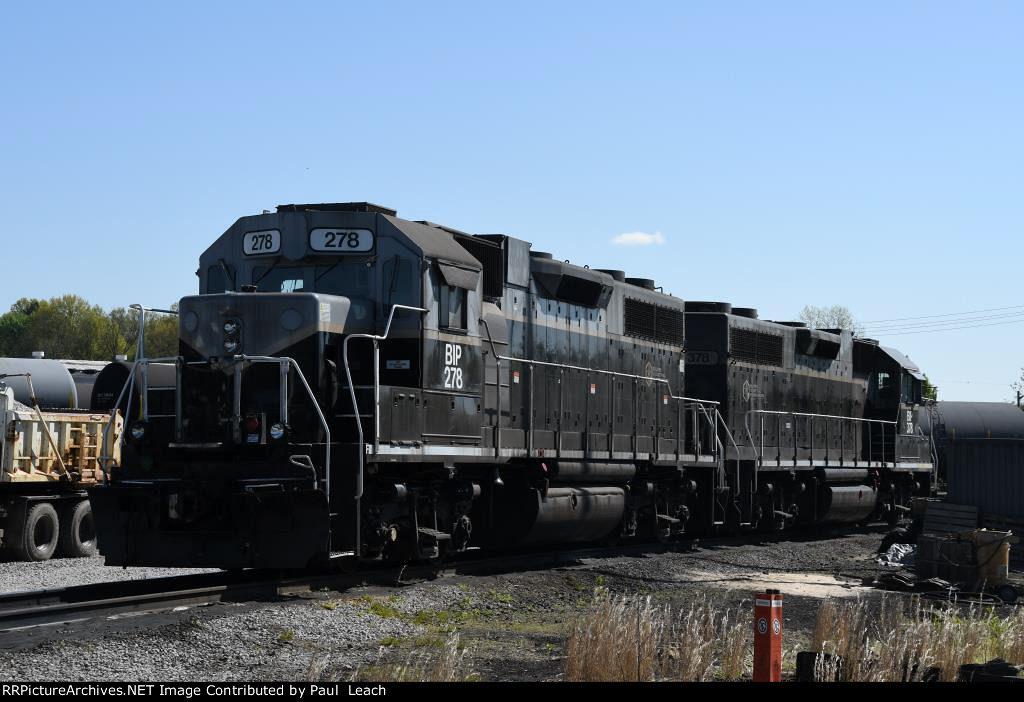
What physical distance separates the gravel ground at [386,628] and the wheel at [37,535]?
174cm

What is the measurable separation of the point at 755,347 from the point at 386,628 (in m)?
14.4

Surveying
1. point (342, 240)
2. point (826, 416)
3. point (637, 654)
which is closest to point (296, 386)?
point (342, 240)

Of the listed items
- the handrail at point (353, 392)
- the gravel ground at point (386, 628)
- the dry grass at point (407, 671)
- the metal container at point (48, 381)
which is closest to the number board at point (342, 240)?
the handrail at point (353, 392)

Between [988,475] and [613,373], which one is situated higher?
[613,373]

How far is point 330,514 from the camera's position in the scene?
41.3 feet

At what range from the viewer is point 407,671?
895 cm

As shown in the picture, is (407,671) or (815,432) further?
(815,432)

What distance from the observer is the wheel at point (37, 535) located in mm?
19375

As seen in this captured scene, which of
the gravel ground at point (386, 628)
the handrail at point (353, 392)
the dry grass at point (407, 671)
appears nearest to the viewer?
the dry grass at point (407, 671)

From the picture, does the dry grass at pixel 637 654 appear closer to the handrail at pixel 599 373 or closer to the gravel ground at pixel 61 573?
the handrail at pixel 599 373

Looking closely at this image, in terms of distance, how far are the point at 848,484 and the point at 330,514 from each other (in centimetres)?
1767

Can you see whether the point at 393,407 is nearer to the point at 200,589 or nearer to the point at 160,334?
the point at 200,589

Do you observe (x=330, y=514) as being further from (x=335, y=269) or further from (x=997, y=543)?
(x=997, y=543)

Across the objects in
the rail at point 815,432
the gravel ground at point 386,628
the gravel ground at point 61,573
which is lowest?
the gravel ground at point 61,573
